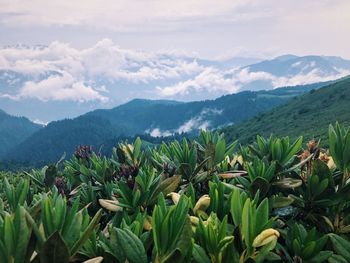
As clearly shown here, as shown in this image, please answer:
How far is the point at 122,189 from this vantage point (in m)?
3.83

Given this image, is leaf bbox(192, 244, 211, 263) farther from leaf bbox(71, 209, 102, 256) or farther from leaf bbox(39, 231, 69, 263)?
leaf bbox(39, 231, 69, 263)

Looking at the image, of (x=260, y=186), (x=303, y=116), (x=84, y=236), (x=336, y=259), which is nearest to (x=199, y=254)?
(x=84, y=236)

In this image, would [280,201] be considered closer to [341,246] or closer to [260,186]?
[260,186]

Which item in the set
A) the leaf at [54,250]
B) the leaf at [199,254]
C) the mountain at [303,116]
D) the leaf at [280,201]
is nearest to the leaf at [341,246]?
the leaf at [280,201]

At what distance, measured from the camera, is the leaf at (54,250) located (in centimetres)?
234

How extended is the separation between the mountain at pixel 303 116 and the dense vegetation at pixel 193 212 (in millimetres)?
115144

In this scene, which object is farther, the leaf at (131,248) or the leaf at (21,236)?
the leaf at (131,248)

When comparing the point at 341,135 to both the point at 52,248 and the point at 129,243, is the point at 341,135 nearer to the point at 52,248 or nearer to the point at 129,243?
the point at 129,243

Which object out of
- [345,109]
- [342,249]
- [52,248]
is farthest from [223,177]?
[345,109]

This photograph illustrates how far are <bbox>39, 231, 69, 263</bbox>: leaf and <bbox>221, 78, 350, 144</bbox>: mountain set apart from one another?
387ft

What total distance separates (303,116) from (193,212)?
158597mm

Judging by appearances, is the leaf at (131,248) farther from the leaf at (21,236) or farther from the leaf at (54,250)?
the leaf at (21,236)

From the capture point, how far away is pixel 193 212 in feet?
12.0

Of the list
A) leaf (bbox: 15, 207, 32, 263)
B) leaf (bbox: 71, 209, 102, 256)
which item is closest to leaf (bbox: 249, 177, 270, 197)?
leaf (bbox: 71, 209, 102, 256)
